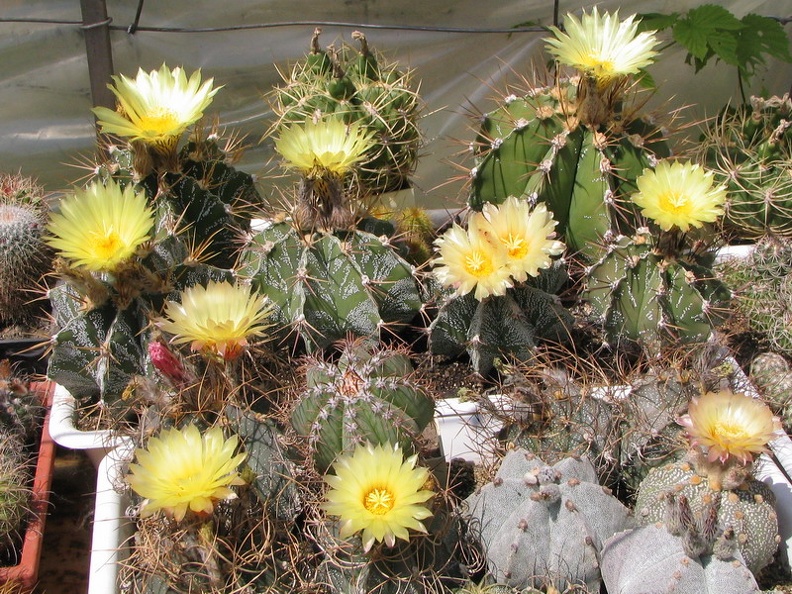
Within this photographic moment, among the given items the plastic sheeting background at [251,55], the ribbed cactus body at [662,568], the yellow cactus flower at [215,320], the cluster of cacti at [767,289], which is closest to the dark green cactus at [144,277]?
the yellow cactus flower at [215,320]

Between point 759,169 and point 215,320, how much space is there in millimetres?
998

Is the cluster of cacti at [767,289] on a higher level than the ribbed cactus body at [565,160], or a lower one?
lower

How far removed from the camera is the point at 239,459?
0.79 meters

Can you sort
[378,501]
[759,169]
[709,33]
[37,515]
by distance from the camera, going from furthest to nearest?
[709,33] → [759,169] → [37,515] → [378,501]

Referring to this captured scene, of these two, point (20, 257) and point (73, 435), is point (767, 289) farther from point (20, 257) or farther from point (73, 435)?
point (20, 257)

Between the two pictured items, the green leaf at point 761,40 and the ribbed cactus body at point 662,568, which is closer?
the ribbed cactus body at point 662,568

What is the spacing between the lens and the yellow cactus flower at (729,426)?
0.85 m

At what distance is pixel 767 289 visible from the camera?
129 centimetres

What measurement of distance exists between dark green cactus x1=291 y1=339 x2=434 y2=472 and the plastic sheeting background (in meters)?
1.27

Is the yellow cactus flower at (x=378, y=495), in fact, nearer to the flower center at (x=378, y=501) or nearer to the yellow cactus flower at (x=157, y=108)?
the flower center at (x=378, y=501)

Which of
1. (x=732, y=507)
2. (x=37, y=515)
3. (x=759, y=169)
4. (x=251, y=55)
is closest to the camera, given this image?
(x=732, y=507)

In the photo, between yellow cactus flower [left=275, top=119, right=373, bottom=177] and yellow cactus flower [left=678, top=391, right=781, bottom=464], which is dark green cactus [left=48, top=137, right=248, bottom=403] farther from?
yellow cactus flower [left=678, top=391, right=781, bottom=464]

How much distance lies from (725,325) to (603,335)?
0.18 metres

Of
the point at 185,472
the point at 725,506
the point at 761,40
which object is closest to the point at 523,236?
the point at 725,506
